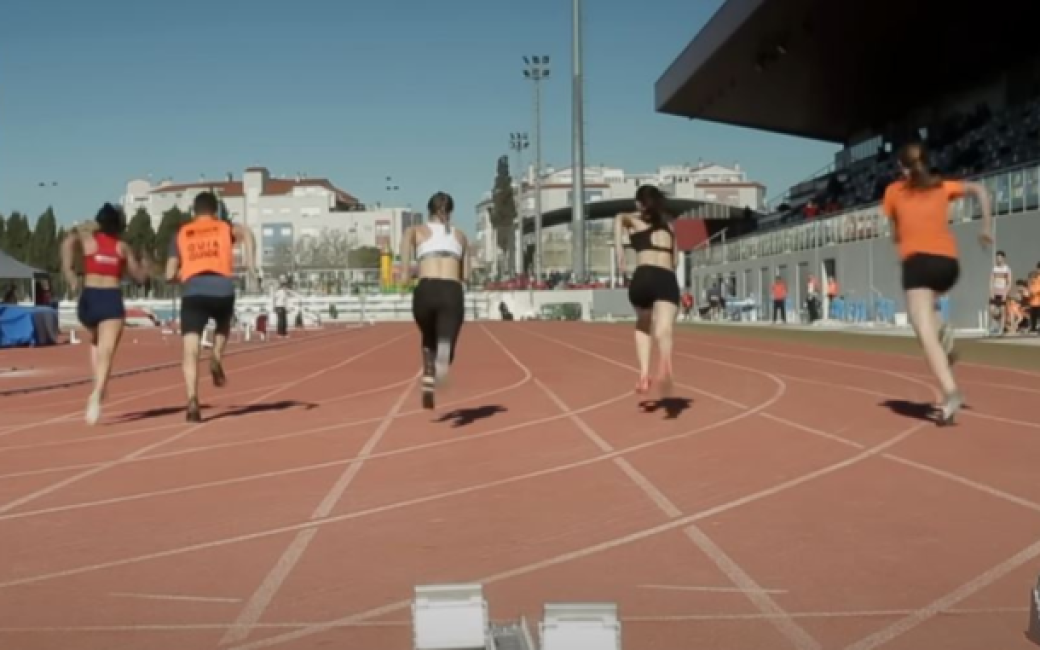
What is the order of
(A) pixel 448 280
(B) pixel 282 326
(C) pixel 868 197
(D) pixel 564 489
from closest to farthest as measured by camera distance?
1. (D) pixel 564 489
2. (A) pixel 448 280
3. (B) pixel 282 326
4. (C) pixel 868 197

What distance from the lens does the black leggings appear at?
10469mm

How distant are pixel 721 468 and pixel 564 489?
115cm

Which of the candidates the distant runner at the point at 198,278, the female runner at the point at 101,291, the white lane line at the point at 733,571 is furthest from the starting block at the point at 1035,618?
the female runner at the point at 101,291

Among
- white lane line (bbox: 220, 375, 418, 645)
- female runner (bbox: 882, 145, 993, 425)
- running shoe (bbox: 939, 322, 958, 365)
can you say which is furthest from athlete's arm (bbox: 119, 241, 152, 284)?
running shoe (bbox: 939, 322, 958, 365)

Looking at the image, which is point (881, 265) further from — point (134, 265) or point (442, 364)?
point (134, 265)

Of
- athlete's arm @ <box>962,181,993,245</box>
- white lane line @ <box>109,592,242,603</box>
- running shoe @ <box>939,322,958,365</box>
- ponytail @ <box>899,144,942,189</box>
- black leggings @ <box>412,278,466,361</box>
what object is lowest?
white lane line @ <box>109,592,242,603</box>

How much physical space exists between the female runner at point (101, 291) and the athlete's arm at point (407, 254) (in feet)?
7.61

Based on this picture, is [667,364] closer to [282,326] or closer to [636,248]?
[636,248]

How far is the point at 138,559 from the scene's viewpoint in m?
5.66

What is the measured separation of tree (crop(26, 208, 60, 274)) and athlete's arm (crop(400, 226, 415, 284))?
12139 centimetres

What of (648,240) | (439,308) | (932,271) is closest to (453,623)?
(439,308)

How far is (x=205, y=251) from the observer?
11180mm

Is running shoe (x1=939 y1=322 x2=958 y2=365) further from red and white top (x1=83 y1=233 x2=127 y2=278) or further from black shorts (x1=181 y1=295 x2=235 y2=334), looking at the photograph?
red and white top (x1=83 y1=233 x2=127 y2=278)

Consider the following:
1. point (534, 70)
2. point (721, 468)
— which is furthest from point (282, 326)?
point (534, 70)
